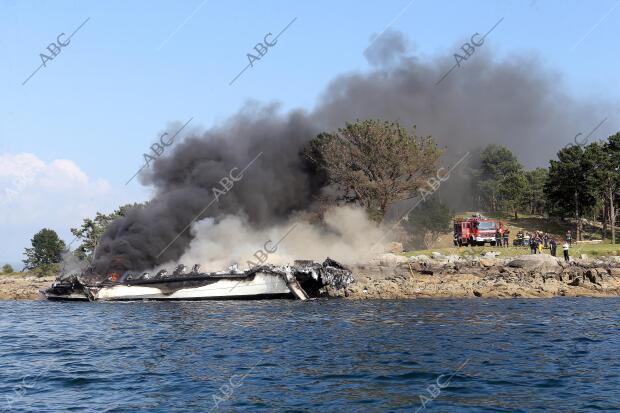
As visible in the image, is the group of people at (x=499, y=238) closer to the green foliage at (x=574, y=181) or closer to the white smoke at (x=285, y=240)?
the white smoke at (x=285, y=240)

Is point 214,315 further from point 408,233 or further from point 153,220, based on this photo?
point 408,233

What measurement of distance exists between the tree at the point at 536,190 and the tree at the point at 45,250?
290 feet

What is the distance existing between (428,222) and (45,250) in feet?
231

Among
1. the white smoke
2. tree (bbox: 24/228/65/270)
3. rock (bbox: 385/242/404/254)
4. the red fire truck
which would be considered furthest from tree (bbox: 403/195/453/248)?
tree (bbox: 24/228/65/270)

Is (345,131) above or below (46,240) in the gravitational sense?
above

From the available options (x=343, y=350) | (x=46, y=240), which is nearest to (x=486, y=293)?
(x=343, y=350)

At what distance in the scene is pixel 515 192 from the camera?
117812 mm

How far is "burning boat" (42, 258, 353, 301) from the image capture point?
4866 centimetres

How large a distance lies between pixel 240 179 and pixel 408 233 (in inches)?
1294

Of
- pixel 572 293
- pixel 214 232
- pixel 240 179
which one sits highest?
pixel 240 179

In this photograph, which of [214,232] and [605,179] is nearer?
[214,232]

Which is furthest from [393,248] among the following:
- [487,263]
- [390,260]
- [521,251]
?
[487,263]

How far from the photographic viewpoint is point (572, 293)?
1837 inches

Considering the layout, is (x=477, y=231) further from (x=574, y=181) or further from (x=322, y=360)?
(x=322, y=360)
